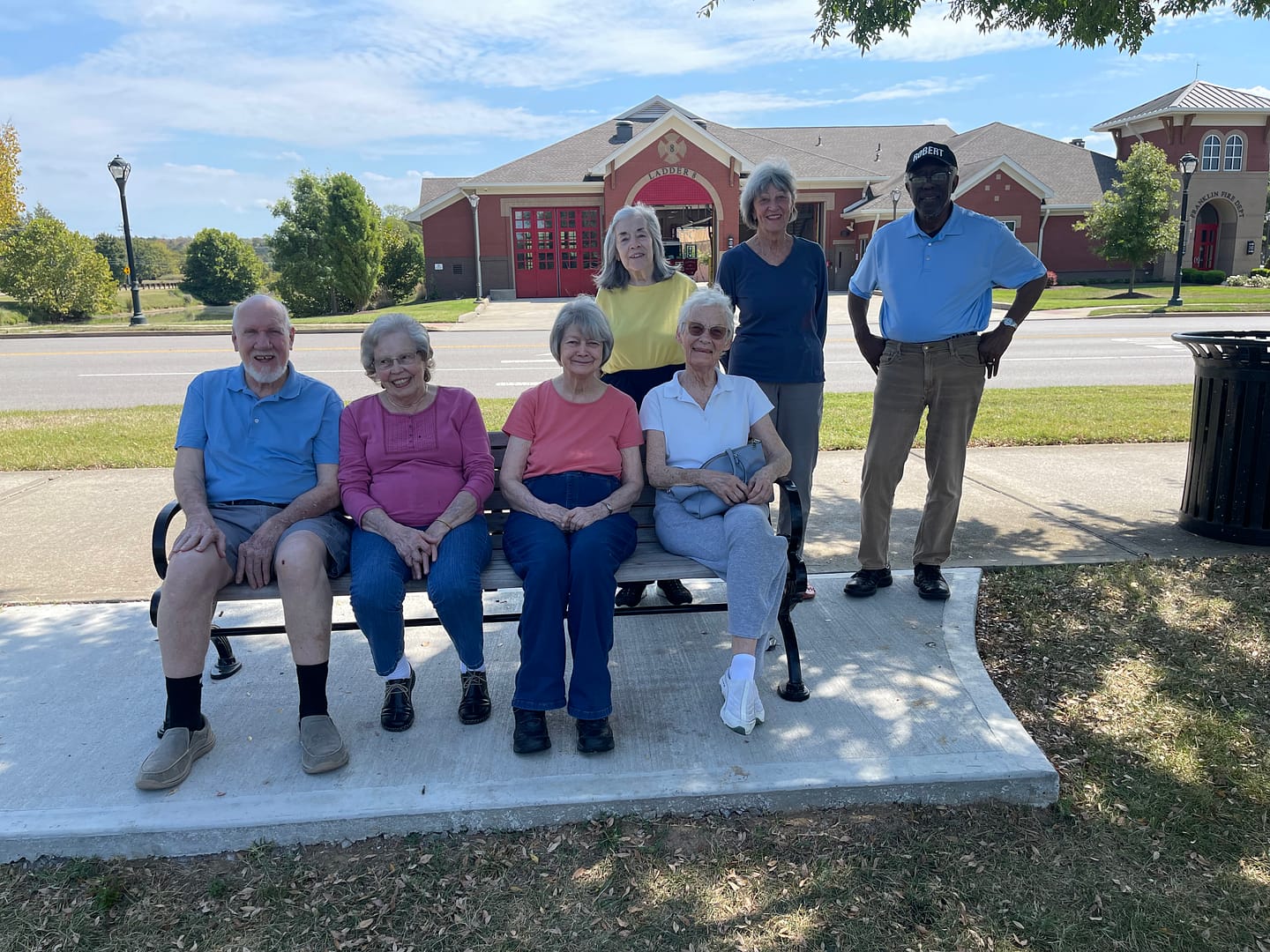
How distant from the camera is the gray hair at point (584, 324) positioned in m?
3.53

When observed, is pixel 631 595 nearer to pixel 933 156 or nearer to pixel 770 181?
pixel 770 181

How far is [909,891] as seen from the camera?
8.46ft

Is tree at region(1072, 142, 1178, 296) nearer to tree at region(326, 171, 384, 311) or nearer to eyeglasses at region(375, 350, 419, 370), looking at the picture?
tree at region(326, 171, 384, 311)

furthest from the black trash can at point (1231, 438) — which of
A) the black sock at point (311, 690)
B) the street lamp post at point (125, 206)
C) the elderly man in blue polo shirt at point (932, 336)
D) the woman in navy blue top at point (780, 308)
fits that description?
the street lamp post at point (125, 206)

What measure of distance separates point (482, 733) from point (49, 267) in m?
38.9

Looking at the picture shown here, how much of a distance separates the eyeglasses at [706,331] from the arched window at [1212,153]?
45.6m

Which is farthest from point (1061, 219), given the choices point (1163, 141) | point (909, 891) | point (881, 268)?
point (909, 891)

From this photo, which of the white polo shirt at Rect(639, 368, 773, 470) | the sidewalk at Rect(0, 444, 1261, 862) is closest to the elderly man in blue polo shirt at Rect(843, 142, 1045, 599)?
the sidewalk at Rect(0, 444, 1261, 862)

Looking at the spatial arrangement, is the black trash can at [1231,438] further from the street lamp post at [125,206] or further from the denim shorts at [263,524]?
the street lamp post at [125,206]

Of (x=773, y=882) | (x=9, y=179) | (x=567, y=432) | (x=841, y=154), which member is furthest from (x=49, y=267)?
(x=773, y=882)

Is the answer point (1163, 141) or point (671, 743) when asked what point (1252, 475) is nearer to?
point (671, 743)

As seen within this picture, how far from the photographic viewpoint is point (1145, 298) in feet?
96.9

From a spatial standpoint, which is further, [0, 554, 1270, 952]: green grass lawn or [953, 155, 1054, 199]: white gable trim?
[953, 155, 1054, 199]: white gable trim

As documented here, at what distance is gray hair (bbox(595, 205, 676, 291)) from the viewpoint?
402 cm
